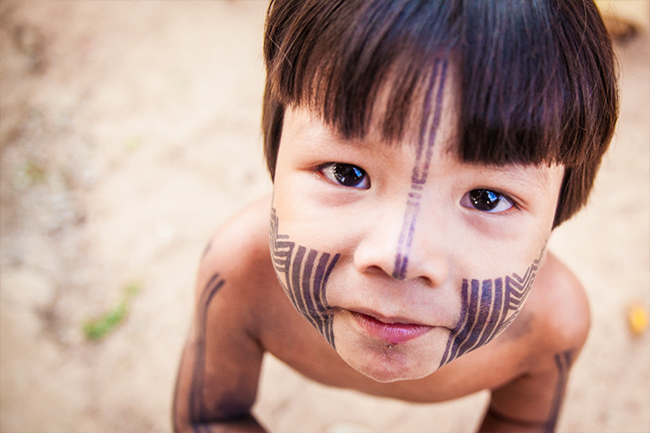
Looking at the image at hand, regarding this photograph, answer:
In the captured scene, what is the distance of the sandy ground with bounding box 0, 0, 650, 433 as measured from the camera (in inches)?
86.9

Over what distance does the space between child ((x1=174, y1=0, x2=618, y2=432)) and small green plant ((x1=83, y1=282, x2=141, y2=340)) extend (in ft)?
5.64

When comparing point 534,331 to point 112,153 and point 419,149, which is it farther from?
point 112,153

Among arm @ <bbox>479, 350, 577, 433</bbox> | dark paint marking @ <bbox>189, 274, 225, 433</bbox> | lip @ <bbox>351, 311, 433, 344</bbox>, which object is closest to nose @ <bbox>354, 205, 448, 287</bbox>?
lip @ <bbox>351, 311, 433, 344</bbox>

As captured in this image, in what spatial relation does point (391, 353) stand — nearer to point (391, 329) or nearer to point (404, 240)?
point (391, 329)

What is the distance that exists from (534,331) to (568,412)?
1.28 m

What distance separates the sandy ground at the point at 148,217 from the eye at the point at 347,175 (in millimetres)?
1002

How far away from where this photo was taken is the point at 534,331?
Answer: 1.27 metres

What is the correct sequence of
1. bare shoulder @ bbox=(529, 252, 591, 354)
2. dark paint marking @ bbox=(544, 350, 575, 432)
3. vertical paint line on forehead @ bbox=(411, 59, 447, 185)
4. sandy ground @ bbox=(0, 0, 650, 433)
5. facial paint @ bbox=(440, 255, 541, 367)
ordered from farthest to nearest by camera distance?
sandy ground @ bbox=(0, 0, 650, 433)
dark paint marking @ bbox=(544, 350, 575, 432)
bare shoulder @ bbox=(529, 252, 591, 354)
facial paint @ bbox=(440, 255, 541, 367)
vertical paint line on forehead @ bbox=(411, 59, 447, 185)

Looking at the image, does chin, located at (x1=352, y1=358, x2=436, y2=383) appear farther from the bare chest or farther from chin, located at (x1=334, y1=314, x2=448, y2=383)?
the bare chest

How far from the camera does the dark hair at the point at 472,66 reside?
70cm

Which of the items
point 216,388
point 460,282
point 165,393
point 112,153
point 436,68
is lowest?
point 165,393

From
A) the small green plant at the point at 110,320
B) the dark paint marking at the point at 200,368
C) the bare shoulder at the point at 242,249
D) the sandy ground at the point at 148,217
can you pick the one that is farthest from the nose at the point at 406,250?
the small green plant at the point at 110,320

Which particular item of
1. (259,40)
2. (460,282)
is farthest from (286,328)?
(259,40)

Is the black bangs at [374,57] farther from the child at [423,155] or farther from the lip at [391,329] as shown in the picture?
the lip at [391,329]
